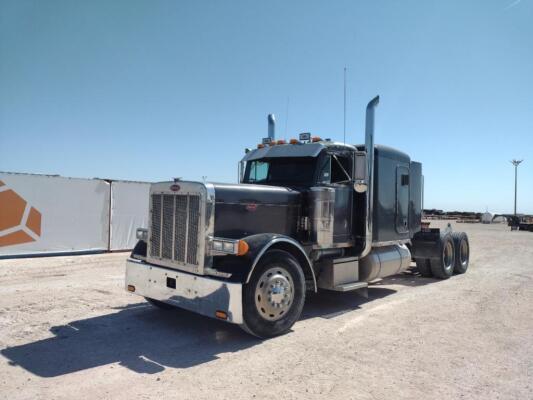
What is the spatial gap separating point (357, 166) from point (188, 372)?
13.8 ft

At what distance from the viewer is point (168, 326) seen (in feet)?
20.7

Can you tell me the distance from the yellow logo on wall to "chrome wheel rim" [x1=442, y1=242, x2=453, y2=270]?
1195 centimetres

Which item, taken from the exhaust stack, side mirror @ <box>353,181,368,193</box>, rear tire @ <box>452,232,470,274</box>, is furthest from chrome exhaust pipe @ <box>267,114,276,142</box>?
rear tire @ <box>452,232,470,274</box>

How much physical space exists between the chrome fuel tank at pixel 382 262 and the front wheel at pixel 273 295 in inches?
96.1

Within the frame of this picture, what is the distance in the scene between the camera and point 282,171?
25.1 feet

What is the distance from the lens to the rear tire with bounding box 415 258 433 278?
1099 cm

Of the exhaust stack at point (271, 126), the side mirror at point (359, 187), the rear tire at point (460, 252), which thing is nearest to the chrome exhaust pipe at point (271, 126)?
the exhaust stack at point (271, 126)

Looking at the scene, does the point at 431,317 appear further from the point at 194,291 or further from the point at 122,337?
the point at 122,337

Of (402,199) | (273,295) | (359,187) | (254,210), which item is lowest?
(273,295)

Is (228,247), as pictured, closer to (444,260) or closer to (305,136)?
(305,136)

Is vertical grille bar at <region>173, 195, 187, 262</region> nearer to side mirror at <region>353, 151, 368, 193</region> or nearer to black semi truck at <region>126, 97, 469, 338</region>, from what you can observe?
black semi truck at <region>126, 97, 469, 338</region>

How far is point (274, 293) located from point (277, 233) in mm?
1138

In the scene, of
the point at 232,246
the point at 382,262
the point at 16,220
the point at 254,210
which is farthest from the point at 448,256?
the point at 16,220

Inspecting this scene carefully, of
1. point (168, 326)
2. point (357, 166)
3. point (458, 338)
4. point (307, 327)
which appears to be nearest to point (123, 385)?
point (168, 326)
